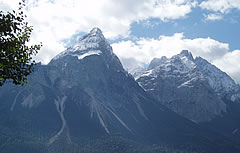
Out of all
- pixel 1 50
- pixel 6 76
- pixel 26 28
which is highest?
pixel 26 28

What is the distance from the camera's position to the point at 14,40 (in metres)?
26.0


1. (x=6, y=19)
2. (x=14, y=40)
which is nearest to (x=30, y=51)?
(x=14, y=40)

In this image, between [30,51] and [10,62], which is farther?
[30,51]

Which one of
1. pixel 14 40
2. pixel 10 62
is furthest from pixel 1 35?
pixel 10 62

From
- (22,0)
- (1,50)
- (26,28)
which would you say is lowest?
(1,50)

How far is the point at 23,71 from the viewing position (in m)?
25.9

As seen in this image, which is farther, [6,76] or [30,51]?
[30,51]

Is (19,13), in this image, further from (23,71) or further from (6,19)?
(23,71)

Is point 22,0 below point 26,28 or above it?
above

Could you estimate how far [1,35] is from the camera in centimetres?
2594

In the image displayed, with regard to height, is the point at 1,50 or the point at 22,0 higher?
the point at 22,0

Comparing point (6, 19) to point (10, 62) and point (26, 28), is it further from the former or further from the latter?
point (10, 62)

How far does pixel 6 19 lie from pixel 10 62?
4001 mm

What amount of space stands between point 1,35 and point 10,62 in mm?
2702
